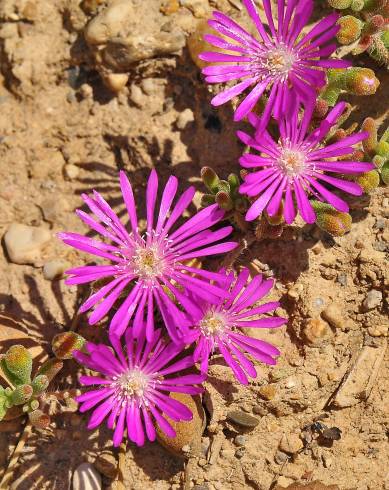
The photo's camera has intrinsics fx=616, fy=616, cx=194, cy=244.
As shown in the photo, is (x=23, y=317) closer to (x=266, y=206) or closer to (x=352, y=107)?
(x=266, y=206)

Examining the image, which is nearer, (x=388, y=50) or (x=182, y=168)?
(x=388, y=50)

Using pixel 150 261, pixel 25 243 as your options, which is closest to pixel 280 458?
pixel 150 261

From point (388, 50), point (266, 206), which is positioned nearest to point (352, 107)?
point (388, 50)

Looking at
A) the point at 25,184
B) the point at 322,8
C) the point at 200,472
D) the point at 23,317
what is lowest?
the point at 200,472

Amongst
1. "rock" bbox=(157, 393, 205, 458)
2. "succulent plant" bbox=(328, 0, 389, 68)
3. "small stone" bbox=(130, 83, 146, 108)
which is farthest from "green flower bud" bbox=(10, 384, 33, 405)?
"succulent plant" bbox=(328, 0, 389, 68)

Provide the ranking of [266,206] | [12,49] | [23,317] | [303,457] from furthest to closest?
1. [12,49]
2. [23,317]
3. [303,457]
4. [266,206]

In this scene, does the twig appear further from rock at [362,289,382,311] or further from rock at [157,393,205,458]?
rock at [362,289,382,311]
